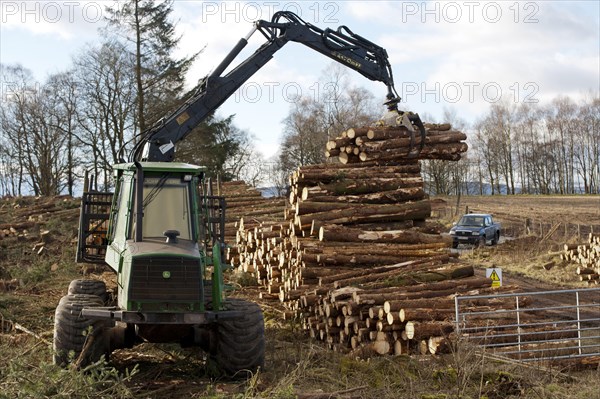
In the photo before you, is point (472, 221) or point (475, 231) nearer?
point (475, 231)

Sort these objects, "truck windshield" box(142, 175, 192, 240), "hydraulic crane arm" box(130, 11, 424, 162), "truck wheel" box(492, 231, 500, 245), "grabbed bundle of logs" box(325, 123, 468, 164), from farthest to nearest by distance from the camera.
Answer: "truck wheel" box(492, 231, 500, 245)
"grabbed bundle of logs" box(325, 123, 468, 164)
"hydraulic crane arm" box(130, 11, 424, 162)
"truck windshield" box(142, 175, 192, 240)

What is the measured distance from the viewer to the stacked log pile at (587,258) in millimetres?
22922

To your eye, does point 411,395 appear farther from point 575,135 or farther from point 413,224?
point 575,135

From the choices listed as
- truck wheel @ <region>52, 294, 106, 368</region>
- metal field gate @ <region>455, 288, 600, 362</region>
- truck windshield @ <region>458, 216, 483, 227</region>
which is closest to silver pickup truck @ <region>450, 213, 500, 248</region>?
truck windshield @ <region>458, 216, 483, 227</region>

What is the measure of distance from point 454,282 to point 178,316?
5869mm

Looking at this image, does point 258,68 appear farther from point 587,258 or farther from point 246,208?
point 587,258

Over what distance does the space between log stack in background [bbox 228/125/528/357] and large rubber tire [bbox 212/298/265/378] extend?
8.89 feet

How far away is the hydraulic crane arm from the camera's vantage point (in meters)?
14.0

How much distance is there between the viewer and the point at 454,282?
1291cm

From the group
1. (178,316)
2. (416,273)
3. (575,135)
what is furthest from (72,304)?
(575,135)

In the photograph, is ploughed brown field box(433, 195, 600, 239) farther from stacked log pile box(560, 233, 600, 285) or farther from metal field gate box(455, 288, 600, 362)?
metal field gate box(455, 288, 600, 362)

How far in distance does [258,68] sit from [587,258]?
45.1 ft

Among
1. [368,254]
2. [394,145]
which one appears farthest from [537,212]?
[368,254]

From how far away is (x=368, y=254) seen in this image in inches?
561
